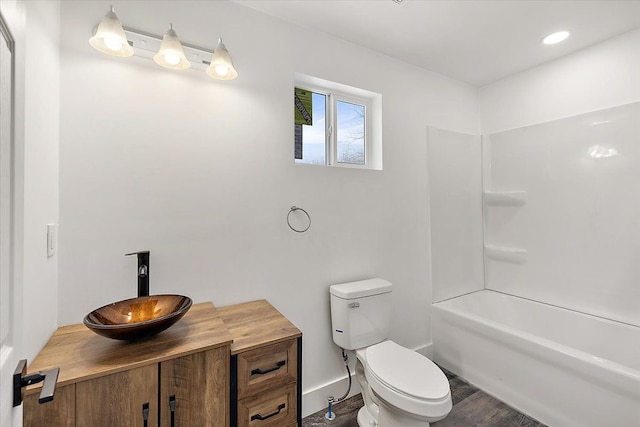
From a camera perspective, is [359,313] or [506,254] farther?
[506,254]

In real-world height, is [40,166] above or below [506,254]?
above

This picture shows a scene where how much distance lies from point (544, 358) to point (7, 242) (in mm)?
2571

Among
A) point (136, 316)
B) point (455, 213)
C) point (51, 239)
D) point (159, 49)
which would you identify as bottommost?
point (136, 316)

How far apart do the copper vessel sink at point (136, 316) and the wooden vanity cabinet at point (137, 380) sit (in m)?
0.07

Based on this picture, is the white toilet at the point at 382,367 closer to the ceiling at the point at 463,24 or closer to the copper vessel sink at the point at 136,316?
the copper vessel sink at the point at 136,316

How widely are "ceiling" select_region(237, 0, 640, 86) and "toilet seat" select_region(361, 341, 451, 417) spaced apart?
2.11 meters

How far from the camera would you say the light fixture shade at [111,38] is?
120cm

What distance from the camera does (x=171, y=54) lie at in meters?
1.34

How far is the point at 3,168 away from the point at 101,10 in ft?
4.15

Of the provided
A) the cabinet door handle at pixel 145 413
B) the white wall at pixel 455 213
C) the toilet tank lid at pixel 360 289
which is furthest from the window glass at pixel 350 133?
the cabinet door handle at pixel 145 413

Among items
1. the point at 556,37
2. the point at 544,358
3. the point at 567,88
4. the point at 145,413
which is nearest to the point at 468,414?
the point at 544,358

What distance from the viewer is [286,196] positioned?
184cm

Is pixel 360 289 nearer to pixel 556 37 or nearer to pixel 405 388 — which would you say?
pixel 405 388

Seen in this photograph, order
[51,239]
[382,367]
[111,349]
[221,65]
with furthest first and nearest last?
[382,367]
[221,65]
[51,239]
[111,349]
